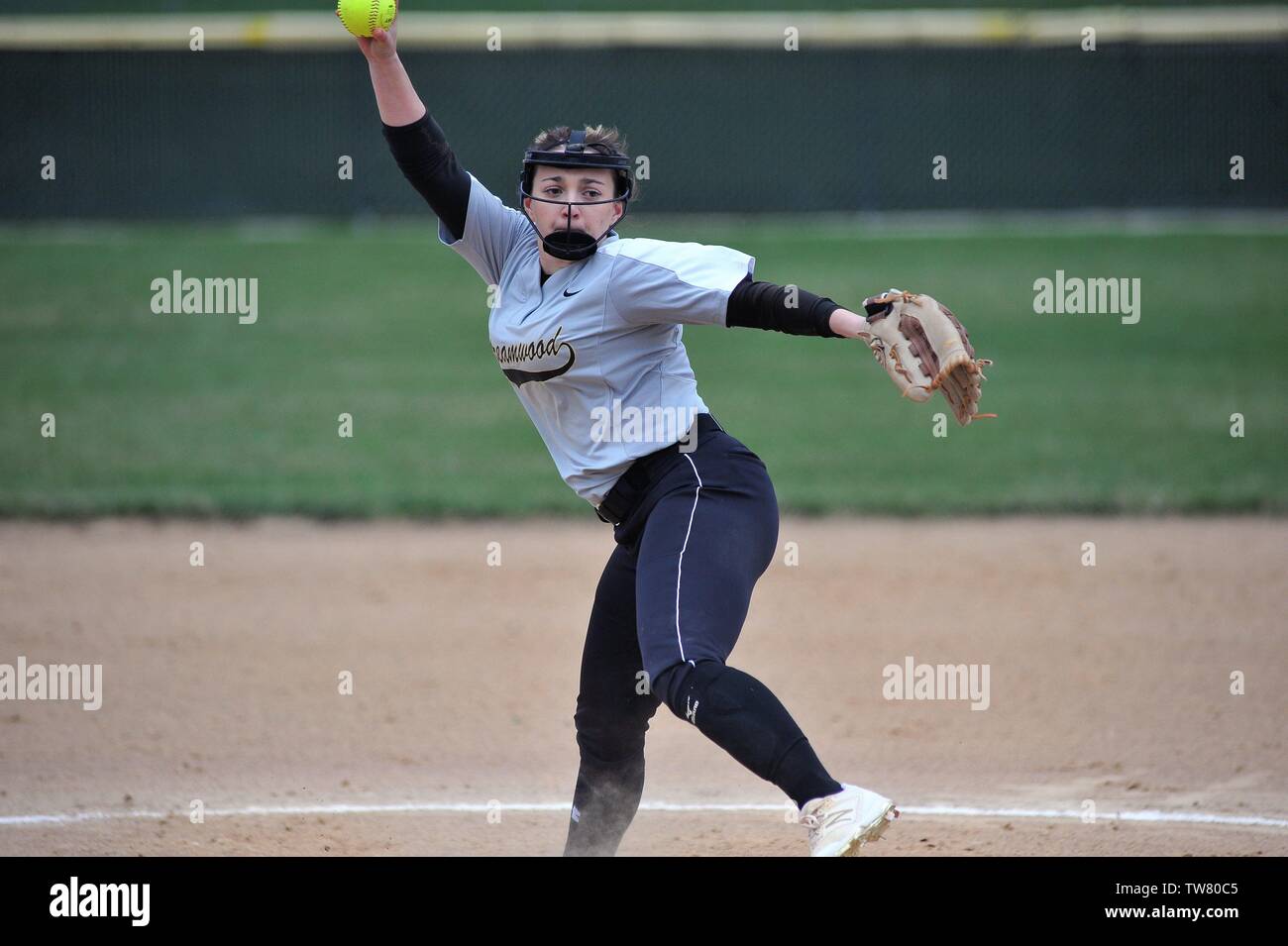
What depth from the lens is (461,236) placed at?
151 inches

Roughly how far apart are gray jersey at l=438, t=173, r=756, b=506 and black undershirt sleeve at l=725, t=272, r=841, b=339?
0.13 feet

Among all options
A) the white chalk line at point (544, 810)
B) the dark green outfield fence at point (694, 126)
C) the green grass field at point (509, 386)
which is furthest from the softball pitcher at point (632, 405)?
the dark green outfield fence at point (694, 126)

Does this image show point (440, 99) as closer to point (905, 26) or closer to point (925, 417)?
point (905, 26)

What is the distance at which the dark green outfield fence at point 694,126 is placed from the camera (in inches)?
731

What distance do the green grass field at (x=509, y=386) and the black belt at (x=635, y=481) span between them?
5933mm

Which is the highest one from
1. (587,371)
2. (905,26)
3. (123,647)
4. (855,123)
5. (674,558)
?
(905,26)

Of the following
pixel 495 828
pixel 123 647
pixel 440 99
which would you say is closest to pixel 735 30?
pixel 440 99

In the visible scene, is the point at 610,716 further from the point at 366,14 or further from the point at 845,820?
the point at 366,14

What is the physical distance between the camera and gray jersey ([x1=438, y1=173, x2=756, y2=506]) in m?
3.40

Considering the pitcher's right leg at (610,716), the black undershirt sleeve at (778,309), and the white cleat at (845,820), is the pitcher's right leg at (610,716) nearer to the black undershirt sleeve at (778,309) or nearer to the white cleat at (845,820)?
the black undershirt sleeve at (778,309)

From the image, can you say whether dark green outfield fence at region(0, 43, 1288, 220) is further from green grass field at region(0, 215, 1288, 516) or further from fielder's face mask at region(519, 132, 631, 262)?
fielder's face mask at region(519, 132, 631, 262)

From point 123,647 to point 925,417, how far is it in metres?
7.22

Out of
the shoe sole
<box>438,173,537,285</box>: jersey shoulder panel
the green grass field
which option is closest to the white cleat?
the shoe sole

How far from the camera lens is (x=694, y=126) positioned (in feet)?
63.6
